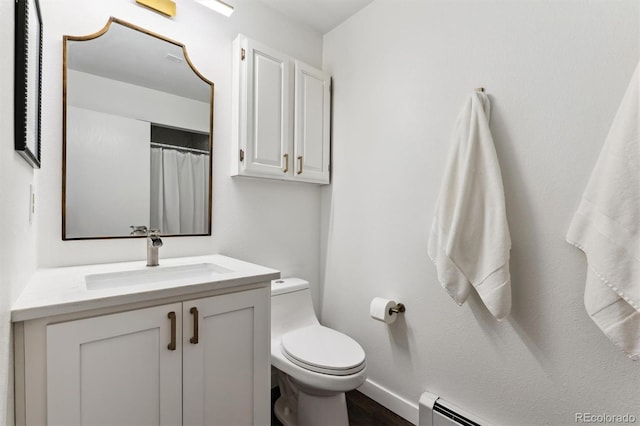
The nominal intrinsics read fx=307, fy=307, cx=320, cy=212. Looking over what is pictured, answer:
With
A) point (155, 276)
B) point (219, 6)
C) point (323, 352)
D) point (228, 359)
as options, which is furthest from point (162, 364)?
point (219, 6)

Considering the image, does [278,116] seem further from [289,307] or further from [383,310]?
[383,310]

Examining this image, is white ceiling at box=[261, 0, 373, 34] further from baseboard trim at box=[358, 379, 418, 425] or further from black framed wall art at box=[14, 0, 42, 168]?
baseboard trim at box=[358, 379, 418, 425]

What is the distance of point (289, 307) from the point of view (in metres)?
1.81

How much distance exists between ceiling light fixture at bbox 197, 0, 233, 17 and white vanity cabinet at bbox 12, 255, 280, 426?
137cm

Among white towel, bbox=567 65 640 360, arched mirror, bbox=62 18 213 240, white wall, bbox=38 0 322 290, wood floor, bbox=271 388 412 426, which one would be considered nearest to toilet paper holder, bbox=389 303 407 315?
wood floor, bbox=271 388 412 426

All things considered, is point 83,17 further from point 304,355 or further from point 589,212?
point 589,212

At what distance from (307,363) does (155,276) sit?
779mm

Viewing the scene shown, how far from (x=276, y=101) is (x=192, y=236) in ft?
3.02

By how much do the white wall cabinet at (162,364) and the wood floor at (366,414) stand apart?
0.67 meters

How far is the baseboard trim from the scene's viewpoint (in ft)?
5.49

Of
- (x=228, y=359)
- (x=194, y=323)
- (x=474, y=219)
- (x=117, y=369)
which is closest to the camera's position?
(x=117, y=369)

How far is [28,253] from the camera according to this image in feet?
3.44

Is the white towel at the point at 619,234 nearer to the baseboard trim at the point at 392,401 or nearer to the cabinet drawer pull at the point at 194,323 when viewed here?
the baseboard trim at the point at 392,401

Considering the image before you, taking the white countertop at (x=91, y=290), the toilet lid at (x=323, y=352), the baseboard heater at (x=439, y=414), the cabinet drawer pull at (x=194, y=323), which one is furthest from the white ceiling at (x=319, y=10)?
the baseboard heater at (x=439, y=414)
